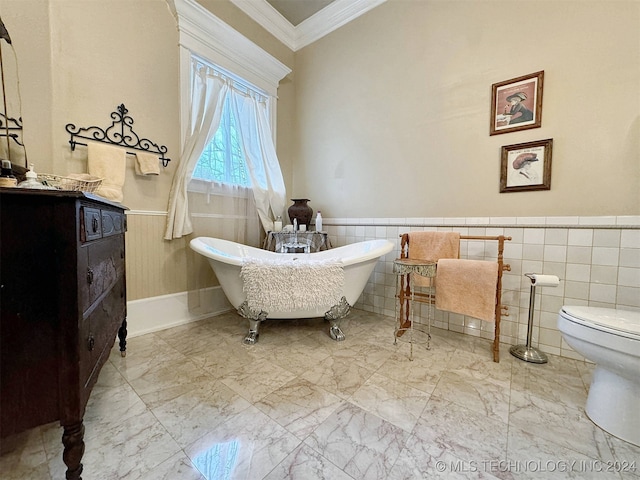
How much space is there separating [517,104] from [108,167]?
8.90ft

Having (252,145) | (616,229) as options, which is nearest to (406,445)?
(616,229)

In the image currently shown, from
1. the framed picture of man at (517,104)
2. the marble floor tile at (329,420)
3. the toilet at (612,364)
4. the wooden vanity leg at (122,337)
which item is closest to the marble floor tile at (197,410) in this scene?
the marble floor tile at (329,420)

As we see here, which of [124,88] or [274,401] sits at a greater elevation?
[124,88]

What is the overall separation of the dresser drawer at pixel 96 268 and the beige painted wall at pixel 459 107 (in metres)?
1.90

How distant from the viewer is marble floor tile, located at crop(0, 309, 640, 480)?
81 centimetres

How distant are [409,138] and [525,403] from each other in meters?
1.90

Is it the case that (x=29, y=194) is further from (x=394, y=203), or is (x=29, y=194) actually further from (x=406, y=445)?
(x=394, y=203)

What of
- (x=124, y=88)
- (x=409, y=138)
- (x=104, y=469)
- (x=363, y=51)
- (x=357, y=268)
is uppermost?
(x=363, y=51)

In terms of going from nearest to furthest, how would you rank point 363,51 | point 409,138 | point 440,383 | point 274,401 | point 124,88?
point 274,401
point 440,383
point 124,88
point 409,138
point 363,51

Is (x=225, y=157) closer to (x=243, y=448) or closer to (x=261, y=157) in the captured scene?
(x=261, y=157)

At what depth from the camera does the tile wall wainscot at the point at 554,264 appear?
140 centimetres

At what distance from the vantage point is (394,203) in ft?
7.25

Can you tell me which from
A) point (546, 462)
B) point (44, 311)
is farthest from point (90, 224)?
point (546, 462)

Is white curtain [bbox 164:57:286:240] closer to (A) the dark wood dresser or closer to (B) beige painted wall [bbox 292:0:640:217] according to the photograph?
(B) beige painted wall [bbox 292:0:640:217]
